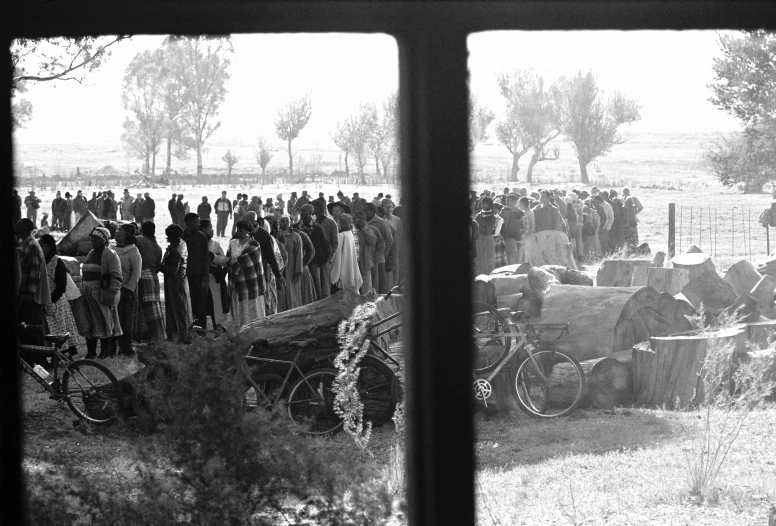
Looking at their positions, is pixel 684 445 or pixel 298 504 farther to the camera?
pixel 684 445

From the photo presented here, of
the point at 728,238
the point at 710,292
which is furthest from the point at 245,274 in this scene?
the point at 728,238

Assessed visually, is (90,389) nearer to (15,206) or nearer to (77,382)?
(77,382)

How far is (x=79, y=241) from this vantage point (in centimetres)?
1091

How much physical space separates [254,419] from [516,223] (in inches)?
305

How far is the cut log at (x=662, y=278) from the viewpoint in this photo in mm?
8000

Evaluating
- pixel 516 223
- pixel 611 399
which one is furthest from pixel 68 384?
pixel 516 223

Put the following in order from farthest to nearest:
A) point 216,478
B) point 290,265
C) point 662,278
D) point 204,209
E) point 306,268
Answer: point 204,209, point 306,268, point 290,265, point 662,278, point 216,478

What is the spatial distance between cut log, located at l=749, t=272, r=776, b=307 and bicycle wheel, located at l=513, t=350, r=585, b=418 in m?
1.83

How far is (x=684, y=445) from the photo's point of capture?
5.10 m

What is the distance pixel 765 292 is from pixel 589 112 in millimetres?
3917

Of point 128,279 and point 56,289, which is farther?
point 128,279

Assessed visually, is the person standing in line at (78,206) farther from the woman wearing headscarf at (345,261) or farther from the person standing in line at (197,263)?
the person standing in line at (197,263)

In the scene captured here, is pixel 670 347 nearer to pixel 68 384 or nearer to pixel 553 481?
pixel 553 481

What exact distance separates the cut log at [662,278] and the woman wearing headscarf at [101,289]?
4.86m
